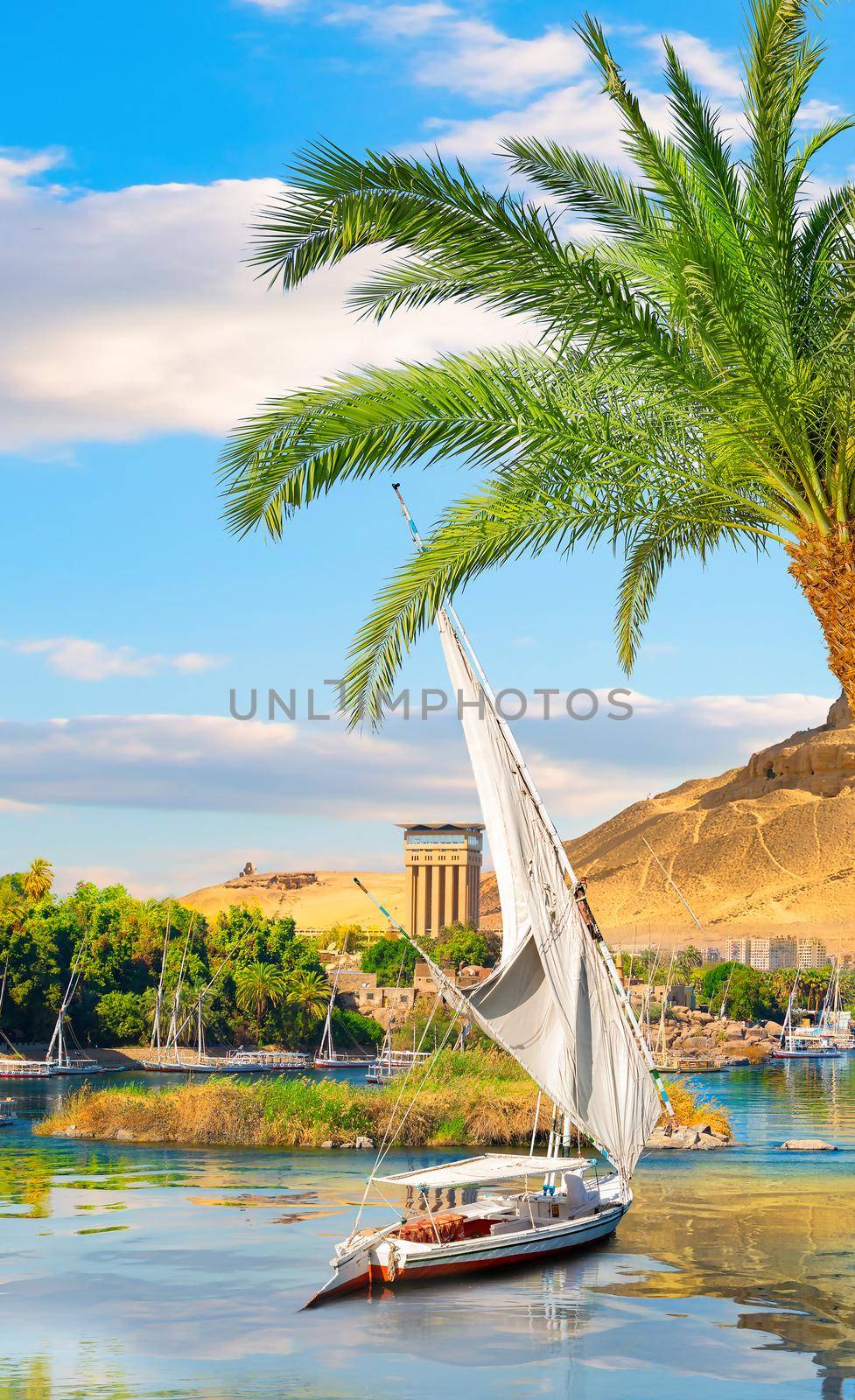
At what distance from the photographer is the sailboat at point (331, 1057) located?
71.4 metres

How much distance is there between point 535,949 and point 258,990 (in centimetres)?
6183

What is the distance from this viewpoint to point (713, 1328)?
15.5m

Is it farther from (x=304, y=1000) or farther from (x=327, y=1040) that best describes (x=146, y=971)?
(x=327, y=1040)

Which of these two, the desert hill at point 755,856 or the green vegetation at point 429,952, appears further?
the desert hill at point 755,856

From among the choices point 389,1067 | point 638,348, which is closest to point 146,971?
point 389,1067

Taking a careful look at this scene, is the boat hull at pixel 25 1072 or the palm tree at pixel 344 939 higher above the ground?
the palm tree at pixel 344 939

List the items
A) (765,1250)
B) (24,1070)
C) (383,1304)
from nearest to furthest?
(383,1304)
(765,1250)
(24,1070)

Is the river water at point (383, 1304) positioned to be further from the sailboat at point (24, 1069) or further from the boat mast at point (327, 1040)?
the boat mast at point (327, 1040)

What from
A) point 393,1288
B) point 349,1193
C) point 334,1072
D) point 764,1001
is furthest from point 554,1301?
point 764,1001

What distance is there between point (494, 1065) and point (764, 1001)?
62.8 m

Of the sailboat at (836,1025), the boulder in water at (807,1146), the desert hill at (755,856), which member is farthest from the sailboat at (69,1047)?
the desert hill at (755,856)

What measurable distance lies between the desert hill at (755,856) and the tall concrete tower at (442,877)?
1352 centimetres

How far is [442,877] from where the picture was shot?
179125 mm

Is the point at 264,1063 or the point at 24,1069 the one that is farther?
the point at 264,1063
